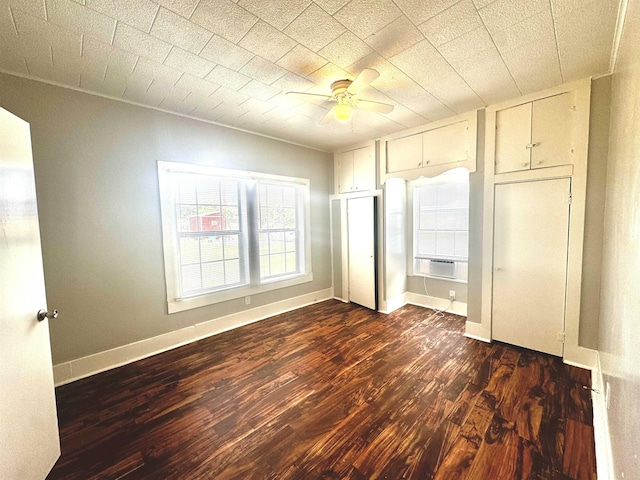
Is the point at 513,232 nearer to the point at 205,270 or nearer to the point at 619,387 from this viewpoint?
the point at 619,387

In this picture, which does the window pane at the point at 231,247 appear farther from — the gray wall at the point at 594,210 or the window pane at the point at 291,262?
the gray wall at the point at 594,210

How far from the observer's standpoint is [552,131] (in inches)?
97.3

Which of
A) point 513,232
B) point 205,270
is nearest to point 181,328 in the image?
point 205,270

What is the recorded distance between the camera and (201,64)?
200cm

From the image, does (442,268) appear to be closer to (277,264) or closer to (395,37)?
(277,264)

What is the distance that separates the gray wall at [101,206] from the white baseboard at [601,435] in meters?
3.54

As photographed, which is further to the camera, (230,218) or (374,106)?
(230,218)

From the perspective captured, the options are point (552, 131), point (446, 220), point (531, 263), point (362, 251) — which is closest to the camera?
point (552, 131)

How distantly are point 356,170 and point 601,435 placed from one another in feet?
12.3

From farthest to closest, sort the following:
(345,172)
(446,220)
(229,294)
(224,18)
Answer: (345,172) < (446,220) < (229,294) < (224,18)

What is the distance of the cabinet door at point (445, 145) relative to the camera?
121 inches

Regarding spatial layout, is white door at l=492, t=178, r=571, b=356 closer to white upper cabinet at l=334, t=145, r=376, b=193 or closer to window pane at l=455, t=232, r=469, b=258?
window pane at l=455, t=232, r=469, b=258

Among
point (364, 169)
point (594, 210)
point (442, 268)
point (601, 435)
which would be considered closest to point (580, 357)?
point (601, 435)

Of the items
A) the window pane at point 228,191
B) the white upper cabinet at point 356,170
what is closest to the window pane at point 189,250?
the window pane at point 228,191
